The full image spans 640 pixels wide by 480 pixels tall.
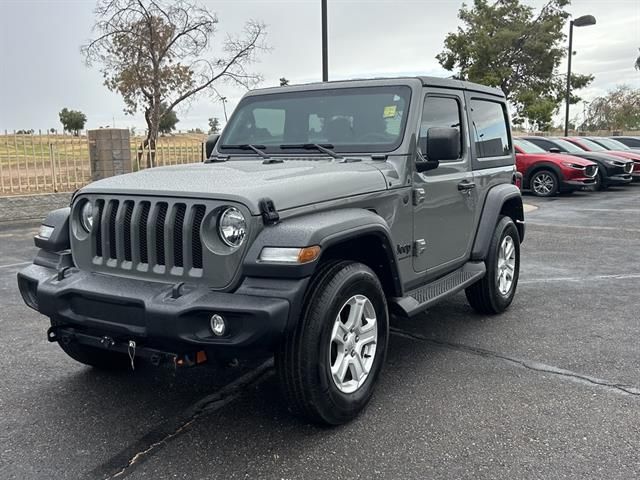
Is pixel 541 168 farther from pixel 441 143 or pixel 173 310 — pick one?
pixel 173 310

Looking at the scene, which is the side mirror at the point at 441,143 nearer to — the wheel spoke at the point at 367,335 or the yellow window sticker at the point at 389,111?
the yellow window sticker at the point at 389,111

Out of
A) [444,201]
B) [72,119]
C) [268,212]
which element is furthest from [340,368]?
[72,119]

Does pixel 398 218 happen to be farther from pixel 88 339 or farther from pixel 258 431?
pixel 88 339

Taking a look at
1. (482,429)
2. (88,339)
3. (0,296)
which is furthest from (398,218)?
(0,296)

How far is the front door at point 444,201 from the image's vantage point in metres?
4.18

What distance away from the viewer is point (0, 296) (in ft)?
20.1

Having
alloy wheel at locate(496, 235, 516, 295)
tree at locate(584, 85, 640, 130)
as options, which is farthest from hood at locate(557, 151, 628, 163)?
tree at locate(584, 85, 640, 130)

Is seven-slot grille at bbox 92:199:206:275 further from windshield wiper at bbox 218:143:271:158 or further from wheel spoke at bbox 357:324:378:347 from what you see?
windshield wiper at bbox 218:143:271:158

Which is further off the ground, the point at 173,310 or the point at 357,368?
the point at 173,310

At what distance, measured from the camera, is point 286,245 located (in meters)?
2.89

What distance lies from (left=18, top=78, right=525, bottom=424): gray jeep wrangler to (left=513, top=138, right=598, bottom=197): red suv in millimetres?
12435

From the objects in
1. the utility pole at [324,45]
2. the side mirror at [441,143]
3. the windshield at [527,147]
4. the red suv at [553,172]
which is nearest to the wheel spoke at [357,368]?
the side mirror at [441,143]

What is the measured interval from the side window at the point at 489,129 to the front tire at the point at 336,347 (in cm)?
224

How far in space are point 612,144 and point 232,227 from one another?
824 inches
